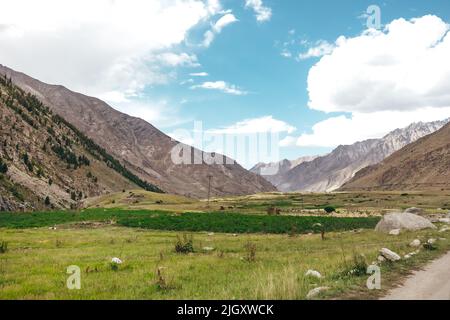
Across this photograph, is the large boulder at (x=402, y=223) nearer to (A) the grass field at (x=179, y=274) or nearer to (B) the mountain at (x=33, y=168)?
(A) the grass field at (x=179, y=274)

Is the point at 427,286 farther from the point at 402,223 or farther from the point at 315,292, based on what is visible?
the point at 402,223

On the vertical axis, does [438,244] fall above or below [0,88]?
below

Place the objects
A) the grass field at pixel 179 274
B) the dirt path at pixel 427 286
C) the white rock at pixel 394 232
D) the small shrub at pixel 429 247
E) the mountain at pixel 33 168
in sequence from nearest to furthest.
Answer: the dirt path at pixel 427 286, the grass field at pixel 179 274, the small shrub at pixel 429 247, the white rock at pixel 394 232, the mountain at pixel 33 168

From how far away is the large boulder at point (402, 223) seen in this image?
4208cm

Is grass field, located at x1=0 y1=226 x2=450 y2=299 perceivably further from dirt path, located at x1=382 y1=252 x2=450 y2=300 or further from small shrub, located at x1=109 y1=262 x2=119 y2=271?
dirt path, located at x1=382 y1=252 x2=450 y2=300

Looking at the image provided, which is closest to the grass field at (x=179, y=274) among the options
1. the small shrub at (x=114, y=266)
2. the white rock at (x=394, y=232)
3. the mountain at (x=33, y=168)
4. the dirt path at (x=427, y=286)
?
the small shrub at (x=114, y=266)

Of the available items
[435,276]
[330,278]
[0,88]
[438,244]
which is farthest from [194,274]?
[0,88]

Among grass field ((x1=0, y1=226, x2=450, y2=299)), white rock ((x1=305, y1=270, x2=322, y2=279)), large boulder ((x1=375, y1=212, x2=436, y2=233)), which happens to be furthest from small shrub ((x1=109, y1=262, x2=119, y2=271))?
large boulder ((x1=375, y1=212, x2=436, y2=233))

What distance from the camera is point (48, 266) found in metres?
23.5

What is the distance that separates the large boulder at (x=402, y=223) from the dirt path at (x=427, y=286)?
74.1ft

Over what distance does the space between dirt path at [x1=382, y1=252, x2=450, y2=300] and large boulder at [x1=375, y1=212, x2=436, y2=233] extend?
22.6 metres

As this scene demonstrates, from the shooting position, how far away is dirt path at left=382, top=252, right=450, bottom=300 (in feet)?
46.2

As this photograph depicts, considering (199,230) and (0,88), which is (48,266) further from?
(0,88)
